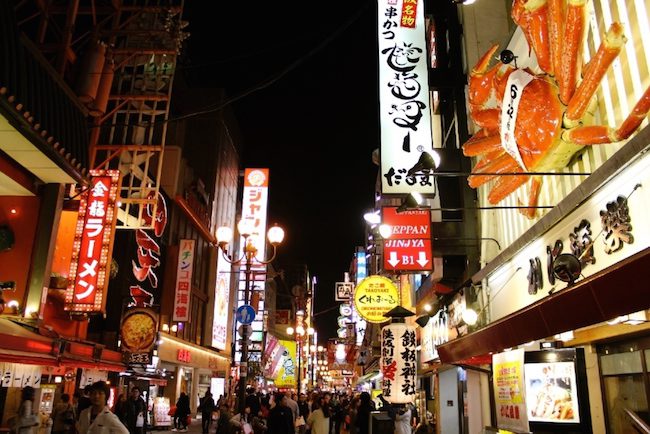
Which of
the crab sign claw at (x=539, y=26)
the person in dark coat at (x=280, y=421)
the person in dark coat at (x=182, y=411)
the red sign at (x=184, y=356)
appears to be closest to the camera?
the crab sign claw at (x=539, y=26)

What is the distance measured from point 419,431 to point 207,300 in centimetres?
2486

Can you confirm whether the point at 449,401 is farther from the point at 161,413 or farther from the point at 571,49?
the point at 571,49

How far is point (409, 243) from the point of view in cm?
1523

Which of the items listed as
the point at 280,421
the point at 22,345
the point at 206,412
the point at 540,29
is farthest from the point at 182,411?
the point at 540,29

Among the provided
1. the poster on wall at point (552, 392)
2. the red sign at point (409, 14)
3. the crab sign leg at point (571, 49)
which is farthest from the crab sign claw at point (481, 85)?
the red sign at point (409, 14)

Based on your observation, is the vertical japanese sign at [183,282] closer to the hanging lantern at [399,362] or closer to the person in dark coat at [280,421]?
the hanging lantern at [399,362]

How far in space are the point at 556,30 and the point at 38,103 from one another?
1105 cm

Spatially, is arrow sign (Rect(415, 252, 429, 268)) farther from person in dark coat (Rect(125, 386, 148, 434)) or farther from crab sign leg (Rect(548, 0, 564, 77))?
person in dark coat (Rect(125, 386, 148, 434))

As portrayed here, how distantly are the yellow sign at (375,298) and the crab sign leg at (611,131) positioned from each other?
43.9 ft

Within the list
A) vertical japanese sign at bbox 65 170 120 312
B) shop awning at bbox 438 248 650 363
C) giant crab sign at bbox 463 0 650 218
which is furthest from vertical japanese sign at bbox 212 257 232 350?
shop awning at bbox 438 248 650 363

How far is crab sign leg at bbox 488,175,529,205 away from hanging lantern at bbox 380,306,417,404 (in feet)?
21.1

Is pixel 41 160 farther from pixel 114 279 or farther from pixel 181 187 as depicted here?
pixel 181 187

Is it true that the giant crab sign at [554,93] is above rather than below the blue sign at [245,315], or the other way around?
above

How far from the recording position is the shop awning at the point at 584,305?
4.27 m
